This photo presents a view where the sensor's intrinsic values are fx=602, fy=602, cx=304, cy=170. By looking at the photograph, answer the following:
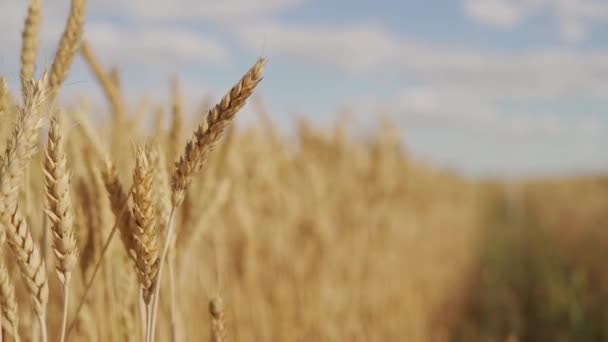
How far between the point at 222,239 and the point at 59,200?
4.99 feet

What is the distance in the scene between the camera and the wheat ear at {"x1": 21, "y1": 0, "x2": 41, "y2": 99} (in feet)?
2.40

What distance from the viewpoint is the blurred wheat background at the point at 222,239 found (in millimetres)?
571

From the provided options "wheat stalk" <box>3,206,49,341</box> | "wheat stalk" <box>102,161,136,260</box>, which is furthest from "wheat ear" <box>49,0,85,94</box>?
"wheat stalk" <box>3,206,49,341</box>

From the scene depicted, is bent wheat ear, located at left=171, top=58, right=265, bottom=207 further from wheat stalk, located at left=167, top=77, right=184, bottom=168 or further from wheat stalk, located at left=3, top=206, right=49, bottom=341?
wheat stalk, located at left=167, top=77, right=184, bottom=168

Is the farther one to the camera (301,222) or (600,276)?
(600,276)

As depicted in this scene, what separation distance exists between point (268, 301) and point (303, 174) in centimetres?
67

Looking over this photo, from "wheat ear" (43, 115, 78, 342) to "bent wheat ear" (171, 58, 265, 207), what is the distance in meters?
0.10

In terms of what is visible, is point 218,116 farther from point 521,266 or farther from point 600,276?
point 521,266

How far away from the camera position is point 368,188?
105 inches

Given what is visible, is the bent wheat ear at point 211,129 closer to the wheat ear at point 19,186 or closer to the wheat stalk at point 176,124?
the wheat ear at point 19,186

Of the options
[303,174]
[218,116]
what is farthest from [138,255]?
[303,174]

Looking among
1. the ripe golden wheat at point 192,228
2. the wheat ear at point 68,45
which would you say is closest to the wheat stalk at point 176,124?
the ripe golden wheat at point 192,228

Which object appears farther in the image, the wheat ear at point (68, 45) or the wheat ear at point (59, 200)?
the wheat ear at point (68, 45)

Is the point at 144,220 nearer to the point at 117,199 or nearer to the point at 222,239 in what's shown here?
the point at 117,199
